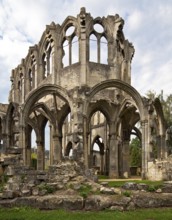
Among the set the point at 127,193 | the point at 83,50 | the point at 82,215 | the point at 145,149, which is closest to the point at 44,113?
the point at 83,50

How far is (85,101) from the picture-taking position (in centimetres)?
2373

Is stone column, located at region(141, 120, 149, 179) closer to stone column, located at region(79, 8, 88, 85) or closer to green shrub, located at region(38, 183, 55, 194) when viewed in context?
stone column, located at region(79, 8, 88, 85)

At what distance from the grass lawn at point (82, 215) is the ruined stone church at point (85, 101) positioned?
12.0 metres

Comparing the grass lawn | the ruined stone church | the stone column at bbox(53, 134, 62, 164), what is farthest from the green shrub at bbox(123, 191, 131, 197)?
the stone column at bbox(53, 134, 62, 164)

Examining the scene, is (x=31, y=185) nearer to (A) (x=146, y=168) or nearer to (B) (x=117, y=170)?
(A) (x=146, y=168)

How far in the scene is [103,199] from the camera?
34.1ft

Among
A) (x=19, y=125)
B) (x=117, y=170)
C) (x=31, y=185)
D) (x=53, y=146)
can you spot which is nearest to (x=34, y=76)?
(x=53, y=146)

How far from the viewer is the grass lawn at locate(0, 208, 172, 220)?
29.7ft

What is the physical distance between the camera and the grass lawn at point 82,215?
9.04 m

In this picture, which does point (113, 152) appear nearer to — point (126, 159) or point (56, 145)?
point (126, 159)

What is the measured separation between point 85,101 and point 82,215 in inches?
579

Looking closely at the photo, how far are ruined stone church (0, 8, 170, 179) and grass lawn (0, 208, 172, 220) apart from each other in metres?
12.0

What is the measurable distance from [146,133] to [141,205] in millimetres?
14313

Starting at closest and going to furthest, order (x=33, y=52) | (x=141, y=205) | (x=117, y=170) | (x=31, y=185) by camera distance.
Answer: (x=141, y=205) < (x=31, y=185) < (x=117, y=170) < (x=33, y=52)
